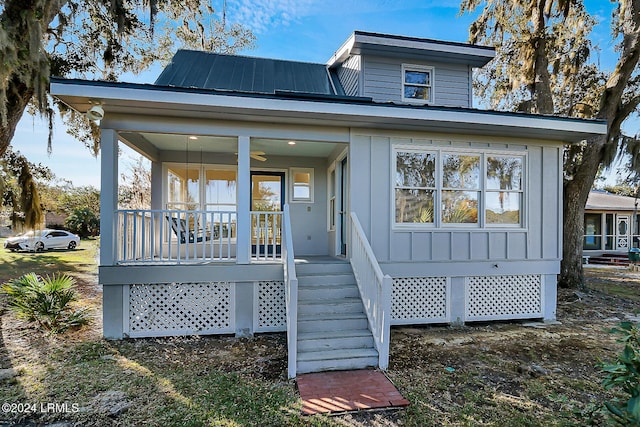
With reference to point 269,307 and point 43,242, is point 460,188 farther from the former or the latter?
point 43,242

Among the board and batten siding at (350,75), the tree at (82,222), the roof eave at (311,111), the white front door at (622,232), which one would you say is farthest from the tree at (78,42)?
the white front door at (622,232)

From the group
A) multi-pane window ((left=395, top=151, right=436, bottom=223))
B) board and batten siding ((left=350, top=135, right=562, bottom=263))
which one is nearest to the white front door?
board and batten siding ((left=350, top=135, right=562, bottom=263))

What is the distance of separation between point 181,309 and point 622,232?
84.7 ft

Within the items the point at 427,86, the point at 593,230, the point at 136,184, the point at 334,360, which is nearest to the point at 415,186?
the point at 427,86

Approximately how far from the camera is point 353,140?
5.72 meters

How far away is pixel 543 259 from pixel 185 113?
23.0 ft

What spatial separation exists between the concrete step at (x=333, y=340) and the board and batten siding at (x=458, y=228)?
64.2 inches

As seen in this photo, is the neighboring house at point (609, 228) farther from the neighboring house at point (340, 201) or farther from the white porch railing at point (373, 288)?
the white porch railing at point (373, 288)

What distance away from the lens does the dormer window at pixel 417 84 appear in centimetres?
779

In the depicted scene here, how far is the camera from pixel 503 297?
20.6 feet

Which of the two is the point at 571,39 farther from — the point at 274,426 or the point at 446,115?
the point at 274,426

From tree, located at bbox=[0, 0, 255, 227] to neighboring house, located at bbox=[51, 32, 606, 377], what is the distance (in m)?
2.42

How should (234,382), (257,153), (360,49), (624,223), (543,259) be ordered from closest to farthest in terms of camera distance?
(234,382)
(543,259)
(257,153)
(360,49)
(624,223)

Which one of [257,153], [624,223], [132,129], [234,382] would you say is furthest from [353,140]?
[624,223]
